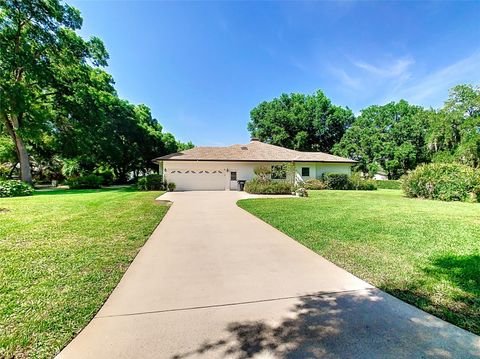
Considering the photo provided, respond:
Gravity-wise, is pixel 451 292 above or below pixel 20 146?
below

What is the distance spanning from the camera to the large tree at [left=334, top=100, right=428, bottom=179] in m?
30.6

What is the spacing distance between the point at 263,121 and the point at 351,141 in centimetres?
1323

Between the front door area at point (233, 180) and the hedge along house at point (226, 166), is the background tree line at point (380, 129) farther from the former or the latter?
the front door area at point (233, 180)

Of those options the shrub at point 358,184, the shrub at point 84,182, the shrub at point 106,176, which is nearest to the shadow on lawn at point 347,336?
the shrub at point 358,184

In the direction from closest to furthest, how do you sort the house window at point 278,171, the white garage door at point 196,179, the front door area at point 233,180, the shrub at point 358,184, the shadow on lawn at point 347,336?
the shadow on lawn at point 347,336
the house window at point 278,171
the white garage door at point 196,179
the front door area at point 233,180
the shrub at point 358,184

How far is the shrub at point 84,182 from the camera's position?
20672mm

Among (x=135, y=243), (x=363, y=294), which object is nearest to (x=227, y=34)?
(x=135, y=243)

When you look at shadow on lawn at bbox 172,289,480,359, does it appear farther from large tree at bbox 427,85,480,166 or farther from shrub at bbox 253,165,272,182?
large tree at bbox 427,85,480,166

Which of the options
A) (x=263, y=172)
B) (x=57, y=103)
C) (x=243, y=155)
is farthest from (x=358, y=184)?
(x=57, y=103)

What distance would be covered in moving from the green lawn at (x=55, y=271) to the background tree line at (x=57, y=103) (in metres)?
14.0

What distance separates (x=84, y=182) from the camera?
824 inches

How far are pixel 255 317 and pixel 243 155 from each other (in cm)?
1962

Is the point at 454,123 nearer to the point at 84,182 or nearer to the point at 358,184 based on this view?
the point at 358,184

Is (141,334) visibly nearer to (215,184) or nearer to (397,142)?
(215,184)
